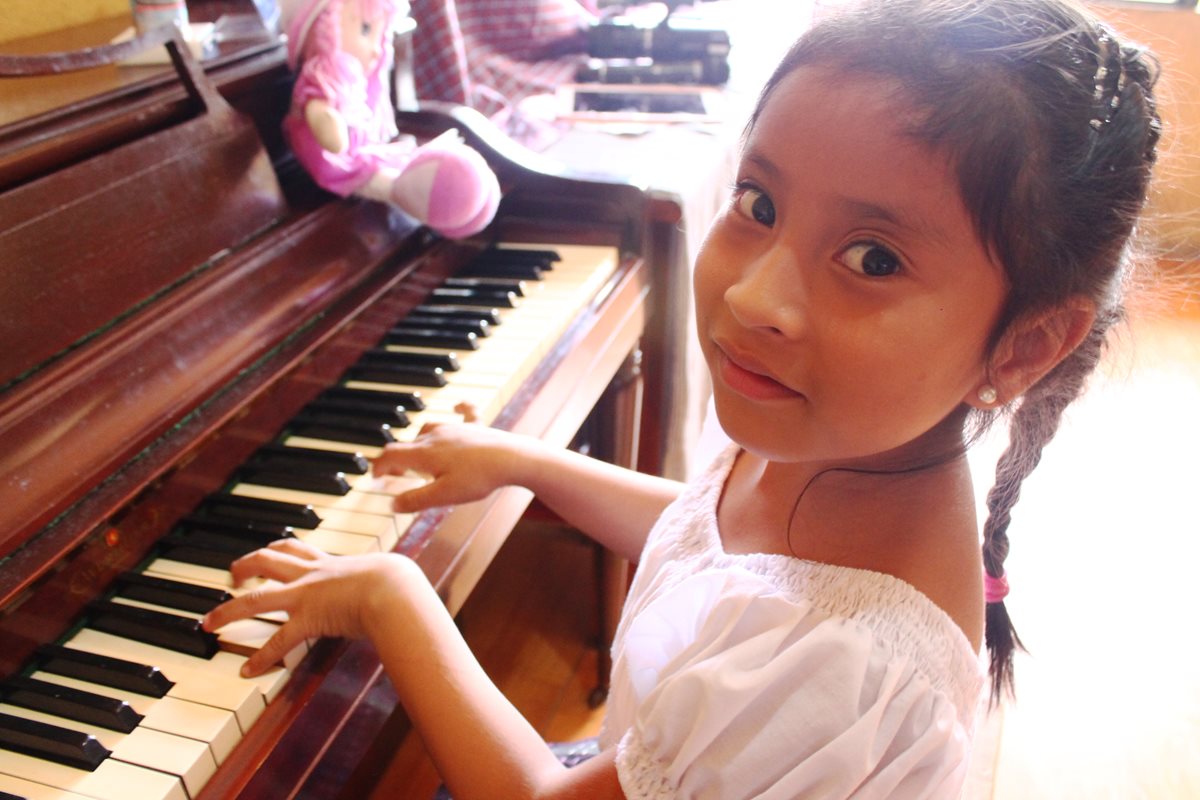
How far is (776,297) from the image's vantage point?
63 cm

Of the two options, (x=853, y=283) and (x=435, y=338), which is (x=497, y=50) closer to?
(x=435, y=338)

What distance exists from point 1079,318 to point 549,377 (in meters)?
0.64

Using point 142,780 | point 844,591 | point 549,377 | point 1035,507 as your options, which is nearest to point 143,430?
point 142,780

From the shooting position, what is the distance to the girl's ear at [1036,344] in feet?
2.11

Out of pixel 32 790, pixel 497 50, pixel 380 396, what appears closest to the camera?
pixel 32 790

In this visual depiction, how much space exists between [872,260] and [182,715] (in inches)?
22.7

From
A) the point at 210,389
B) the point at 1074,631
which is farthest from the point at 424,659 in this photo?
the point at 1074,631

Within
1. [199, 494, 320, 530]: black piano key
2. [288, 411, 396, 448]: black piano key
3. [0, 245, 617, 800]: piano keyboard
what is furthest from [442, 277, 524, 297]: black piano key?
[199, 494, 320, 530]: black piano key

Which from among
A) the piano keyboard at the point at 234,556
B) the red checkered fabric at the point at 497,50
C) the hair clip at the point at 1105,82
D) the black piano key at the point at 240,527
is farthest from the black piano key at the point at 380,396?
the red checkered fabric at the point at 497,50

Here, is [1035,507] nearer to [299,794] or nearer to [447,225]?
[447,225]

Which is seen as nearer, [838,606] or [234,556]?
[838,606]

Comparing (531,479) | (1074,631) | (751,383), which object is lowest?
(1074,631)

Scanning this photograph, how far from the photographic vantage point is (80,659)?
672 mm

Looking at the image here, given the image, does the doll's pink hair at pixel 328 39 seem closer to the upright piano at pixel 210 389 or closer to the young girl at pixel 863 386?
the upright piano at pixel 210 389
